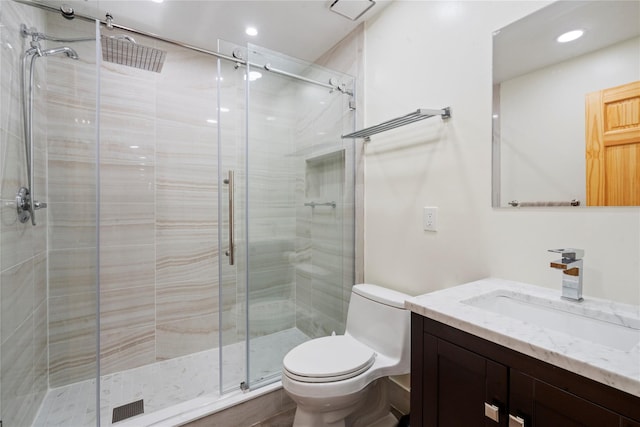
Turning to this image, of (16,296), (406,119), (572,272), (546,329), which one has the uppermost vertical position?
(406,119)

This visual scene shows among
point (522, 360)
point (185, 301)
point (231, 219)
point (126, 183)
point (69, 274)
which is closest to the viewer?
point (522, 360)

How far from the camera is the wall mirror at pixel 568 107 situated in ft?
3.07

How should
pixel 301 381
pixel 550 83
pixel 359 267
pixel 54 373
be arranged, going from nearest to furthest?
pixel 550 83, pixel 301 381, pixel 54 373, pixel 359 267

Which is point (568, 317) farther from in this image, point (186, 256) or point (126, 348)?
point (126, 348)

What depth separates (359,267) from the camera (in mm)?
2051

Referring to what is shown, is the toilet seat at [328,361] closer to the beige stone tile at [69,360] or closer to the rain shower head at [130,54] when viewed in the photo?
the beige stone tile at [69,360]

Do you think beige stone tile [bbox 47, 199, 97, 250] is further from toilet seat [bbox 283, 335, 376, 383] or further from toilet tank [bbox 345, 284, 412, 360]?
toilet tank [bbox 345, 284, 412, 360]

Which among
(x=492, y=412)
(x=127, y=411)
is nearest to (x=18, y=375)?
(x=127, y=411)

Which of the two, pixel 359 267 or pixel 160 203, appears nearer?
pixel 359 267

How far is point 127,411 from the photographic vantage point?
1.63m

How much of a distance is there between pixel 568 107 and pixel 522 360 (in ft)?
3.02

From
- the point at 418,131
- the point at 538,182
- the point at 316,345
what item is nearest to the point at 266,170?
the point at 418,131

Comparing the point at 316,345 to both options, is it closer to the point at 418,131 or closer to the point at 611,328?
the point at 611,328

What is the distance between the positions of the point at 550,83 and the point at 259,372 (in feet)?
6.47
